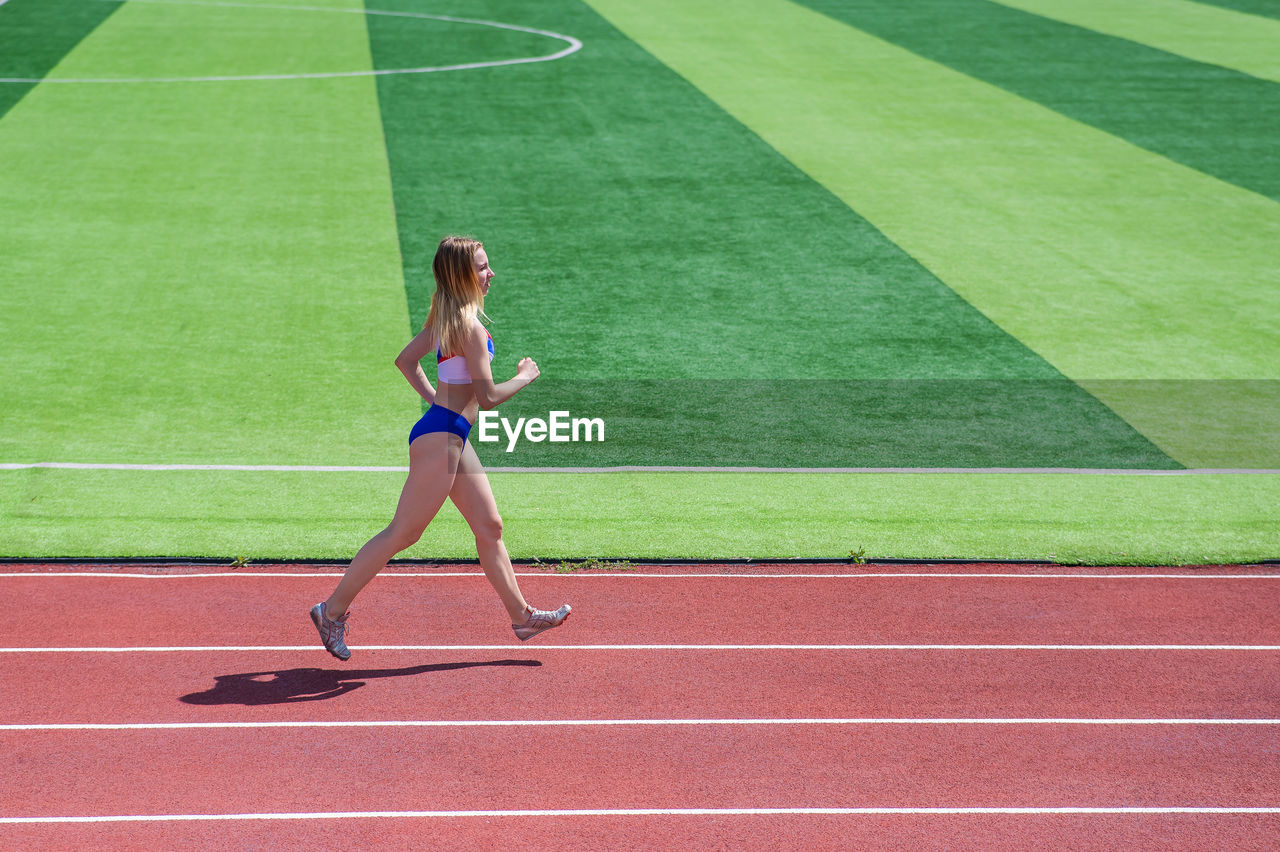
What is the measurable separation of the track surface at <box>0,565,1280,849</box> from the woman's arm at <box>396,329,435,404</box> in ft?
4.52

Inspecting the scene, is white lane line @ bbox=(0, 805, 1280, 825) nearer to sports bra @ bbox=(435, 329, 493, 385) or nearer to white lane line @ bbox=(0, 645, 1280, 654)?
white lane line @ bbox=(0, 645, 1280, 654)

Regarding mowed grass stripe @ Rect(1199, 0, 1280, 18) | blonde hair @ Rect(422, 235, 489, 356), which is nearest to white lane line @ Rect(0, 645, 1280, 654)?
blonde hair @ Rect(422, 235, 489, 356)

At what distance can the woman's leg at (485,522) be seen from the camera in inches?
262

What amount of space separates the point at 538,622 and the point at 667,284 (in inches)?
322

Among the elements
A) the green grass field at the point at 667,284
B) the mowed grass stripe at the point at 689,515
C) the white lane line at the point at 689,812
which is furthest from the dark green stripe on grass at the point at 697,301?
the white lane line at the point at 689,812

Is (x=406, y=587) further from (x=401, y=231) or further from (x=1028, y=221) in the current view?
(x=1028, y=221)

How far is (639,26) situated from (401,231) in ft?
47.7

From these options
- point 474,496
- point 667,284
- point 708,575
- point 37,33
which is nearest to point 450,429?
point 474,496

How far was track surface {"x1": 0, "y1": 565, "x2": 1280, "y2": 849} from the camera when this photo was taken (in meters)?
5.63

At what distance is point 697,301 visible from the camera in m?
14.3

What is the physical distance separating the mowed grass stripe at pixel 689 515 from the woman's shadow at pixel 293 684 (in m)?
1.53

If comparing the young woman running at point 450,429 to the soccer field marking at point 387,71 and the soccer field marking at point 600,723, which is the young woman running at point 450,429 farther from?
the soccer field marking at point 387,71

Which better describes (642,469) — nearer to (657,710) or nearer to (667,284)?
(657,710)

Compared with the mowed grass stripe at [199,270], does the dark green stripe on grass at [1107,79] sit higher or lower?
higher
